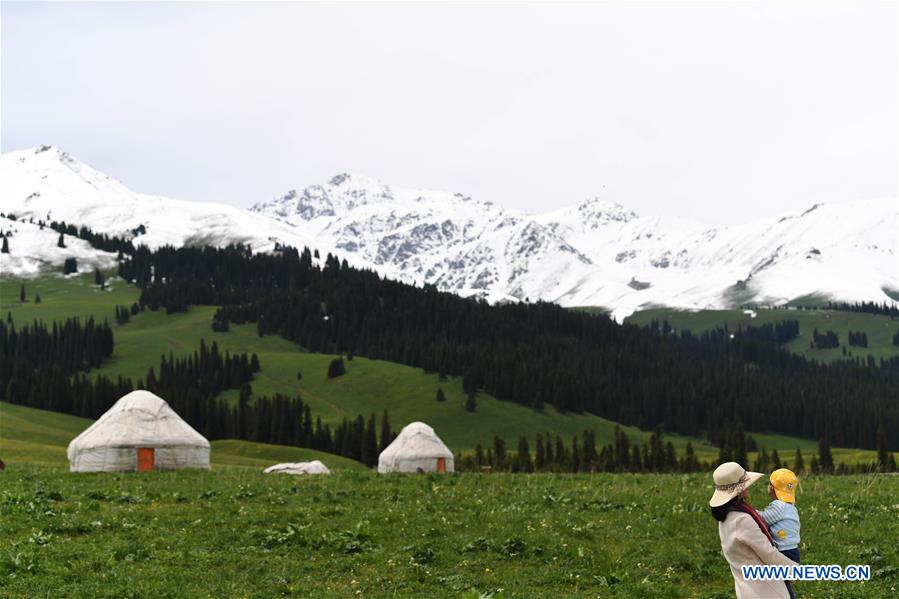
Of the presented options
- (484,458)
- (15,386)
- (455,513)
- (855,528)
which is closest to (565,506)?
(455,513)

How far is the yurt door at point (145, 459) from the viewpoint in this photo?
176 feet

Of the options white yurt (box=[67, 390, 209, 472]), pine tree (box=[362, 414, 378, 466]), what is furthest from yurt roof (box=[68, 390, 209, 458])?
pine tree (box=[362, 414, 378, 466])

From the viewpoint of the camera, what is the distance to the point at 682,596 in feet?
60.4

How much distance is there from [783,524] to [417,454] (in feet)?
216

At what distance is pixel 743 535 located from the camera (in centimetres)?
1198

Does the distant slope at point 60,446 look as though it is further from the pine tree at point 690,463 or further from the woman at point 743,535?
the woman at point 743,535

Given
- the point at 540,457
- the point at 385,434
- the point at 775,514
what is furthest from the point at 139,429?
the point at 385,434

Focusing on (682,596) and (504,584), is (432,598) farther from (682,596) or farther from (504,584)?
(682,596)

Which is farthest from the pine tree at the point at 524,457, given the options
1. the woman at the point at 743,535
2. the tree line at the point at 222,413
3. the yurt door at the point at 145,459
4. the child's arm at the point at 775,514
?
the woman at the point at 743,535

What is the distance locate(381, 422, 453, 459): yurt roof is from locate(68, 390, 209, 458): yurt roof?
2389 cm

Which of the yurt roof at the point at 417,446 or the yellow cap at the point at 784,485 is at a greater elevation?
the yellow cap at the point at 784,485

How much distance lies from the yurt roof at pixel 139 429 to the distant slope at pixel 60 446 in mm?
29686

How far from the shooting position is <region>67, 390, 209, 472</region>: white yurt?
5325 centimetres

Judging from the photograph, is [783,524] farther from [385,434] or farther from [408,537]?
[385,434]
